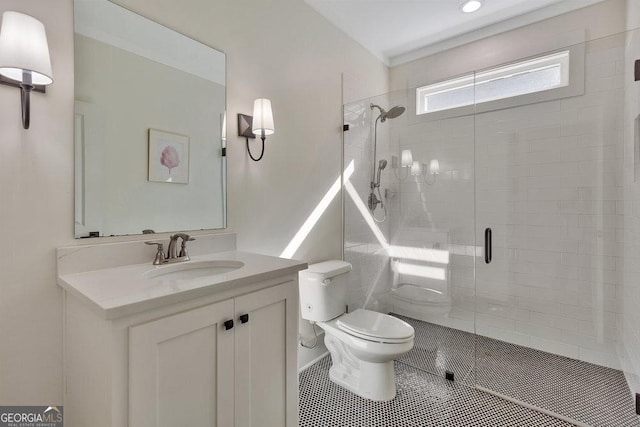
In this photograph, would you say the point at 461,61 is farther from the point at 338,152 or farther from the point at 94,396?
the point at 94,396

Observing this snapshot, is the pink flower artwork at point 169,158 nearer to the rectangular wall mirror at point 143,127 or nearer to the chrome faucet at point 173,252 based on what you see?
the rectangular wall mirror at point 143,127

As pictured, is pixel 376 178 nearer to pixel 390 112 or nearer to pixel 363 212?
pixel 363 212

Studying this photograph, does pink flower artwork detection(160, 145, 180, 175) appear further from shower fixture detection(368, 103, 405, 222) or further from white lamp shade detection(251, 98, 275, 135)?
shower fixture detection(368, 103, 405, 222)

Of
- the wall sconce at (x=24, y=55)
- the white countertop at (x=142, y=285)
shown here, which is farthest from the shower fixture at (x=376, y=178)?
the wall sconce at (x=24, y=55)

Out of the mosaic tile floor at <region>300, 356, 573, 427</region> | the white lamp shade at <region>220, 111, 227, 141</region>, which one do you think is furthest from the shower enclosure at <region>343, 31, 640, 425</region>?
the white lamp shade at <region>220, 111, 227, 141</region>

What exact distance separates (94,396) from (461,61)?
333 cm

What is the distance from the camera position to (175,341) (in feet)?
3.09

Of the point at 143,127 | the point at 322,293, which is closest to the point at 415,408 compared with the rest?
the point at 322,293

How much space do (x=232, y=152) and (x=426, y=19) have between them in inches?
78.8

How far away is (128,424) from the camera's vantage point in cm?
85

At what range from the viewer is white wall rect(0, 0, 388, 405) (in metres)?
1.05

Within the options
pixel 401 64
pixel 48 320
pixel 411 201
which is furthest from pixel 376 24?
pixel 48 320

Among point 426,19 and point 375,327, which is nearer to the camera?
point 375,327

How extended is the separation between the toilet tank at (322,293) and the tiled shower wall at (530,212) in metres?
0.43
